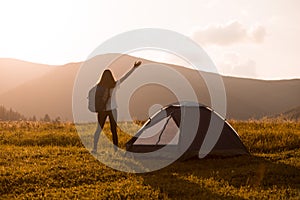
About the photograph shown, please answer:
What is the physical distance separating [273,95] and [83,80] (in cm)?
9656

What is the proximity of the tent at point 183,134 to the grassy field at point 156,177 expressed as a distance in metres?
0.53

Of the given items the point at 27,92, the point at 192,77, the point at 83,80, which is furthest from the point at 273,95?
the point at 27,92

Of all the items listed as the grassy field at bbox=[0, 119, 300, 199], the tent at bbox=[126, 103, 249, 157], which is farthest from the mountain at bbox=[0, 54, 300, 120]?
the grassy field at bbox=[0, 119, 300, 199]

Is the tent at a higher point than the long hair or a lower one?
lower

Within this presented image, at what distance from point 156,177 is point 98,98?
456cm

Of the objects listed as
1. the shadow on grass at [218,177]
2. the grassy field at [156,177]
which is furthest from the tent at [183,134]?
the shadow on grass at [218,177]

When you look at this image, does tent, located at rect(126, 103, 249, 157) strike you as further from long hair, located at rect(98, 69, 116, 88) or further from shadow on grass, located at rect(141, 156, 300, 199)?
long hair, located at rect(98, 69, 116, 88)

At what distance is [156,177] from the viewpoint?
11008mm

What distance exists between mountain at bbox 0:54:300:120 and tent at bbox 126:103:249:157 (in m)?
109

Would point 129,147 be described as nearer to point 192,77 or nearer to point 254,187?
point 254,187

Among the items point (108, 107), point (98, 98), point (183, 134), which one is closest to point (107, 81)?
point (98, 98)

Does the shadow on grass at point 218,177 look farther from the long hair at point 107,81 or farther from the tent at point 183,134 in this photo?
the long hair at point 107,81

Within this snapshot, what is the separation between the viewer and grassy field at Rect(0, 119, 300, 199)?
9297mm

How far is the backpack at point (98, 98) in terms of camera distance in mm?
14539
